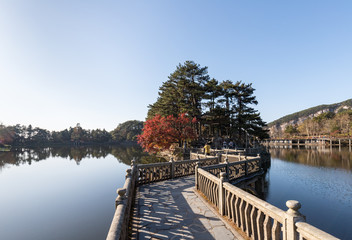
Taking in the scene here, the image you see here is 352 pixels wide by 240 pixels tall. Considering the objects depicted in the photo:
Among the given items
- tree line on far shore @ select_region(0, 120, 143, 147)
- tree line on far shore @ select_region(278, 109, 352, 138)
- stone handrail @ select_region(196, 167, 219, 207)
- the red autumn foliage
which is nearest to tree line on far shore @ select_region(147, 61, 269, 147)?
the red autumn foliage

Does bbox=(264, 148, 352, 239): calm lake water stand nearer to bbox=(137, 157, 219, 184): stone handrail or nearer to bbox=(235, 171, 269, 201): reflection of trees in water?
bbox=(235, 171, 269, 201): reflection of trees in water

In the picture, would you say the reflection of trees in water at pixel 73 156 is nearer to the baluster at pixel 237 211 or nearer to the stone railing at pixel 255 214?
the stone railing at pixel 255 214

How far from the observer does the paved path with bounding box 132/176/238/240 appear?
160 inches

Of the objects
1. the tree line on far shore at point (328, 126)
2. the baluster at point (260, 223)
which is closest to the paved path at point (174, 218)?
the baluster at point (260, 223)

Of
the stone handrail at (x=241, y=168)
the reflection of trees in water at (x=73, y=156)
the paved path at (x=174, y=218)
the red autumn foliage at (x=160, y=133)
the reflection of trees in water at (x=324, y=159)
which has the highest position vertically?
the red autumn foliage at (x=160, y=133)

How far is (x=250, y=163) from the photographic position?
10789mm

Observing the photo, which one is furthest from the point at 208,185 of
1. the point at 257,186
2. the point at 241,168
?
the point at 257,186

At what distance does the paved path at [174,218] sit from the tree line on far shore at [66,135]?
214 feet

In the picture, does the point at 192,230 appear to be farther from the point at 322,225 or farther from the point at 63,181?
the point at 63,181

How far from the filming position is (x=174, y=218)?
4.88 m

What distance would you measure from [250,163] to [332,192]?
9.94 meters

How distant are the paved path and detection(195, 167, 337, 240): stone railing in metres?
0.39

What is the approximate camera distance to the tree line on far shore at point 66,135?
6656 cm

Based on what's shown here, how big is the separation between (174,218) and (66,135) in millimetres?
95058
